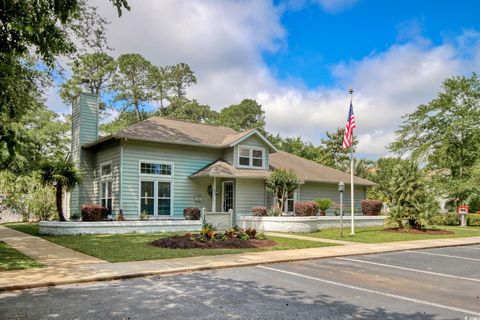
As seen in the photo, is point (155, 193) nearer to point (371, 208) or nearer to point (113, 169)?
point (113, 169)

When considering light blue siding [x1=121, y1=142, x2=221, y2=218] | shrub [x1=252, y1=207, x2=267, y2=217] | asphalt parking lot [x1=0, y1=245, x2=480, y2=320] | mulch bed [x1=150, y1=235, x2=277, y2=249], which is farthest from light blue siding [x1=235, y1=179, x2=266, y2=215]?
asphalt parking lot [x1=0, y1=245, x2=480, y2=320]

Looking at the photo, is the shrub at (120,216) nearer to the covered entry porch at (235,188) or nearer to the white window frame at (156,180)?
the white window frame at (156,180)

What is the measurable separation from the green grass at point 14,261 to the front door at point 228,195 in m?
12.1

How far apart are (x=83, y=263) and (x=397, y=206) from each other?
53.0 ft

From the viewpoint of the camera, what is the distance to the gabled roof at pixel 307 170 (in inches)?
1007

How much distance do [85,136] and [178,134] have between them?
5.32m

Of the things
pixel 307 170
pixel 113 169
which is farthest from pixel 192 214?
pixel 307 170

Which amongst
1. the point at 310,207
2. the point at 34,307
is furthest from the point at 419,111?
the point at 34,307

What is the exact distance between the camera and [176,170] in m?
21.5

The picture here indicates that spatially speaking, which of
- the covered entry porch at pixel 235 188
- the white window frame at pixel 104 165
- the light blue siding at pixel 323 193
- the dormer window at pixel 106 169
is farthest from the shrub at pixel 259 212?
the dormer window at pixel 106 169

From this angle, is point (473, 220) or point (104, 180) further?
point (473, 220)

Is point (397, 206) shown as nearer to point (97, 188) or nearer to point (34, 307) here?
point (97, 188)

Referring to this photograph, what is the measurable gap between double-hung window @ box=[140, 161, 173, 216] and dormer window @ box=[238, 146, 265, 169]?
401cm

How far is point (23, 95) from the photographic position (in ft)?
47.2
